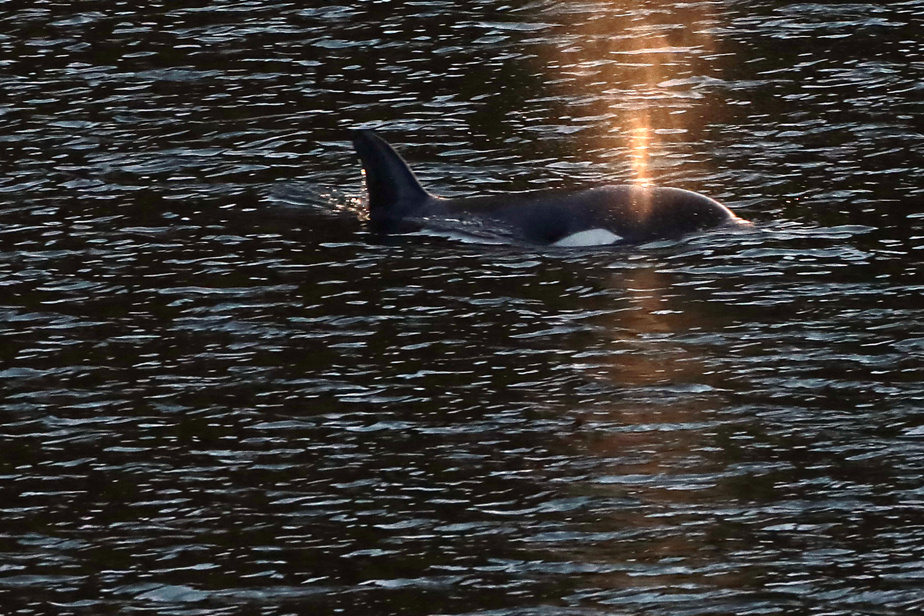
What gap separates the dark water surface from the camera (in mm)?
12297

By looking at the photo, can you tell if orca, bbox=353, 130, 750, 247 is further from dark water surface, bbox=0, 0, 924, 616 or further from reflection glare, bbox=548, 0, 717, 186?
reflection glare, bbox=548, 0, 717, 186

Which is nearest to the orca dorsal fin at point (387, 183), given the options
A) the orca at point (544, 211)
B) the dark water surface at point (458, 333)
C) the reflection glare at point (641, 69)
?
the orca at point (544, 211)

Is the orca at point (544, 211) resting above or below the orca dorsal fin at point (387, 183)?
below

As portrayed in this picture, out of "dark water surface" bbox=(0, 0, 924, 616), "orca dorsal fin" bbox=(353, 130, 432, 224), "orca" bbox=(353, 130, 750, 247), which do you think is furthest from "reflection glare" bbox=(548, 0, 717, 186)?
"orca dorsal fin" bbox=(353, 130, 432, 224)

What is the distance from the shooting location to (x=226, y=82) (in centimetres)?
2645

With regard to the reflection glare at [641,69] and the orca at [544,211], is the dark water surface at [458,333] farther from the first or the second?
the orca at [544,211]

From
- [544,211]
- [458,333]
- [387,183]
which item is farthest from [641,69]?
[458,333]

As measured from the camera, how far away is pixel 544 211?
65.5 feet

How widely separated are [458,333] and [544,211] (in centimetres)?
362

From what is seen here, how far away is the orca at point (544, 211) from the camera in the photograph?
19656mm

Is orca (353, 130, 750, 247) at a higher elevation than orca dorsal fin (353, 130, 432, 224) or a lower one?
lower

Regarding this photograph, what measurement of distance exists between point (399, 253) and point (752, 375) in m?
5.41

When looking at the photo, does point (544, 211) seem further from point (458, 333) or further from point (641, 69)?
point (641, 69)

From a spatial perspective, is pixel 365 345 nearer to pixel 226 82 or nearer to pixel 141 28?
pixel 226 82
